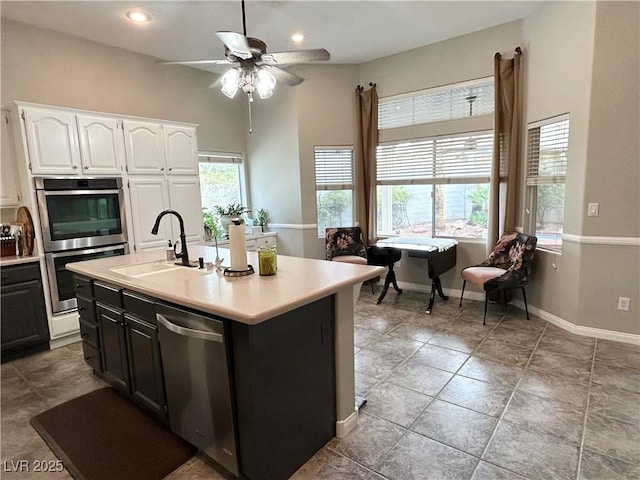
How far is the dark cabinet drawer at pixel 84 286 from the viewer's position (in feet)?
8.38

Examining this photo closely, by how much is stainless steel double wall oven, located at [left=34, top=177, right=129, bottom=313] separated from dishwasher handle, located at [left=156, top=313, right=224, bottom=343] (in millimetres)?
2100

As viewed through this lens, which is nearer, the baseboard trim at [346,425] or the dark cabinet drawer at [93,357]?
the baseboard trim at [346,425]

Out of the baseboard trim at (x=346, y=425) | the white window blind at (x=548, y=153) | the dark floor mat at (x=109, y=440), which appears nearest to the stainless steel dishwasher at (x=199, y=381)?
the dark floor mat at (x=109, y=440)

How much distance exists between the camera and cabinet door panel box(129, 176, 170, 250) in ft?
12.5

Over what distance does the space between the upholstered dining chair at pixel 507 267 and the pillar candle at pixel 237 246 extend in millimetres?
2650

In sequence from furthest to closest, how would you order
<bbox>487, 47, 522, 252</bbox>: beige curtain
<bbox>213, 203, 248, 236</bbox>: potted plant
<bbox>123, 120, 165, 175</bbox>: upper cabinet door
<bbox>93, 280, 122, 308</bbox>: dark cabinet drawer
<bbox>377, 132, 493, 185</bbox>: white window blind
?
<bbox>213, 203, 248, 236</bbox>: potted plant → <bbox>377, 132, 493, 185</bbox>: white window blind → <bbox>487, 47, 522, 252</bbox>: beige curtain → <bbox>123, 120, 165, 175</bbox>: upper cabinet door → <bbox>93, 280, 122, 308</bbox>: dark cabinet drawer

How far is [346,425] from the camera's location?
2.10 metres

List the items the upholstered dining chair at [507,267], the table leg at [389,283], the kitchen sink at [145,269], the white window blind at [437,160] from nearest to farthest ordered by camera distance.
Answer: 1. the kitchen sink at [145,269]
2. the upholstered dining chair at [507,267]
3. the white window blind at [437,160]
4. the table leg at [389,283]

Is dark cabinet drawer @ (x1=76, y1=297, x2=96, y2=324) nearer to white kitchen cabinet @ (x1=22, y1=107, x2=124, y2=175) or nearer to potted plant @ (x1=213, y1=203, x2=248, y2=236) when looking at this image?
white kitchen cabinet @ (x1=22, y1=107, x2=124, y2=175)

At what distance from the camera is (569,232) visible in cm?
339

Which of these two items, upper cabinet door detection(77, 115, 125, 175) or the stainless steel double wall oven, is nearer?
the stainless steel double wall oven

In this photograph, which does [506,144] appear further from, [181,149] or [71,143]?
[71,143]

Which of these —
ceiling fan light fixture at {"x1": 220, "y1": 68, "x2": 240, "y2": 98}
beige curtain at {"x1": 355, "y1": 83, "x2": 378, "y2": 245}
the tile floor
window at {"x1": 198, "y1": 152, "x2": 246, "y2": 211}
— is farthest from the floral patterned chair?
ceiling fan light fixture at {"x1": 220, "y1": 68, "x2": 240, "y2": 98}

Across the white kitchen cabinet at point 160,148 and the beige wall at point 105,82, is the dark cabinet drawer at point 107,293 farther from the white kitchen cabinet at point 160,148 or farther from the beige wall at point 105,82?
the beige wall at point 105,82
